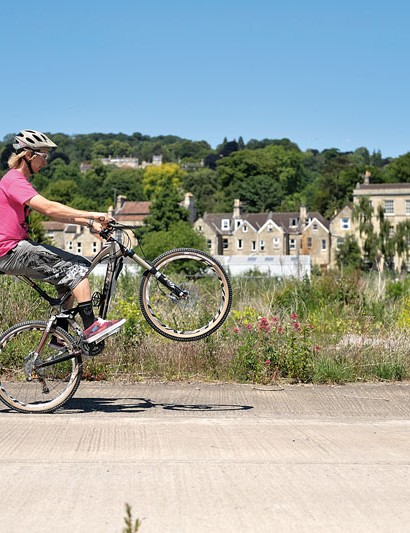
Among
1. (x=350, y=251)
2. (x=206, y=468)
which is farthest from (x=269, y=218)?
(x=206, y=468)

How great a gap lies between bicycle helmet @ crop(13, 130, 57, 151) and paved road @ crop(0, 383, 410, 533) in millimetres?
2160

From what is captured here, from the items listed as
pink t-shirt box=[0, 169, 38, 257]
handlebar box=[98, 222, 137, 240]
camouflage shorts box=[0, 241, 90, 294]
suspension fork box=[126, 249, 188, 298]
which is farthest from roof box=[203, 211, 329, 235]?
pink t-shirt box=[0, 169, 38, 257]

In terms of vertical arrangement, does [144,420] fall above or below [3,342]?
below

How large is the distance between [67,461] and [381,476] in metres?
1.75

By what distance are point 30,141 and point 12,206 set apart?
0.60 m

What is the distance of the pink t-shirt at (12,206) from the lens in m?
6.57

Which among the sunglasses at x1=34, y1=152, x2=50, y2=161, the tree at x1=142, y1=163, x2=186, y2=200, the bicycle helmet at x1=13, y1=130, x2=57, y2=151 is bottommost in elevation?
the sunglasses at x1=34, y1=152, x2=50, y2=161

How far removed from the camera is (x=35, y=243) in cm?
678

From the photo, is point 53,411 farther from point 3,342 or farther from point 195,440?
point 195,440

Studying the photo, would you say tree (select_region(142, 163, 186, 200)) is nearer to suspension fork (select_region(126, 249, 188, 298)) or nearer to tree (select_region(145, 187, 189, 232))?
tree (select_region(145, 187, 189, 232))

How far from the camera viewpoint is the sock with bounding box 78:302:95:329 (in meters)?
6.90

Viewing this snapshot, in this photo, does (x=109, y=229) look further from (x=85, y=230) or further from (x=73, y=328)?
(x=85, y=230)

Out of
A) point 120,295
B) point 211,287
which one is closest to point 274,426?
point 120,295

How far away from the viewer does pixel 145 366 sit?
29.8 ft
